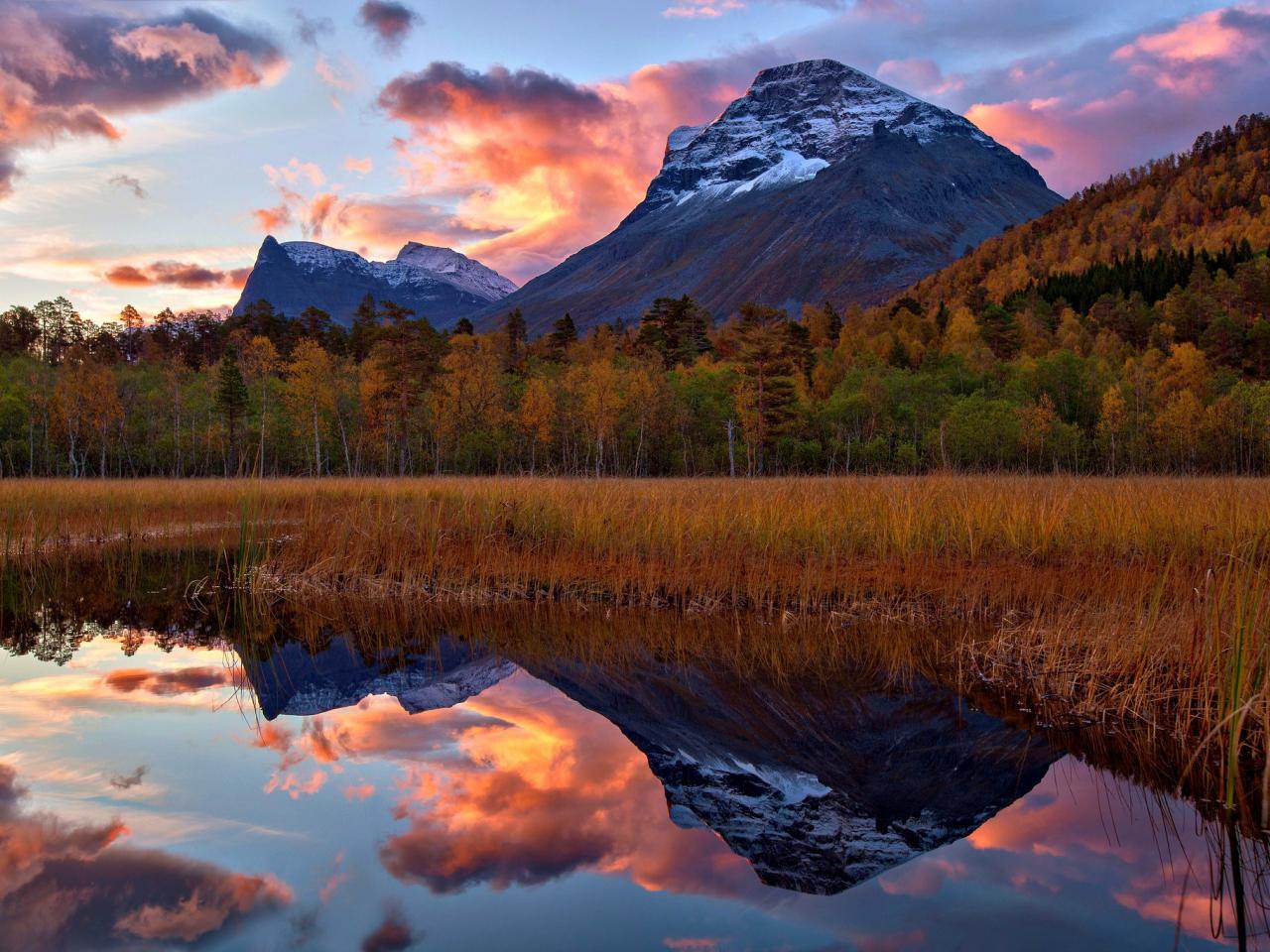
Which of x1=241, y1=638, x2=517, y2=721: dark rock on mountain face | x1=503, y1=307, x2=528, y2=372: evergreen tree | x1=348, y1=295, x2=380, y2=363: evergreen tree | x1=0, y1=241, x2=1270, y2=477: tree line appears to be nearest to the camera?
x1=241, y1=638, x2=517, y2=721: dark rock on mountain face

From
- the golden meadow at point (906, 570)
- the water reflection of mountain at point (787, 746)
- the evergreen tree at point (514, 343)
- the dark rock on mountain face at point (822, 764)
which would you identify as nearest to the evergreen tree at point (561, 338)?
the evergreen tree at point (514, 343)

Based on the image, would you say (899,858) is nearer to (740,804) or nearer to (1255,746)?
(740,804)

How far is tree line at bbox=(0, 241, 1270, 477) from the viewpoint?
55188mm

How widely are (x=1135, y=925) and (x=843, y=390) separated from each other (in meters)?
65.4

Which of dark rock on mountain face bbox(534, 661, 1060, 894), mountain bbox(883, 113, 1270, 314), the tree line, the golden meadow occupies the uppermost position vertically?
mountain bbox(883, 113, 1270, 314)

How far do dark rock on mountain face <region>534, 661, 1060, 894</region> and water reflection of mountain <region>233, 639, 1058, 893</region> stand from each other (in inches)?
0.5

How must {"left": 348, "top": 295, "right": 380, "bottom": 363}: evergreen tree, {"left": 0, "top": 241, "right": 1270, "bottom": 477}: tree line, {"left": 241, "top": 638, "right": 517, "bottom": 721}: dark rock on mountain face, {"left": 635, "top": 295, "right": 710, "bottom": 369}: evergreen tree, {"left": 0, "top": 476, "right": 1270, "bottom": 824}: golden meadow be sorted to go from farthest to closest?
{"left": 348, "top": 295, "right": 380, "bottom": 363}: evergreen tree
{"left": 635, "top": 295, "right": 710, "bottom": 369}: evergreen tree
{"left": 0, "top": 241, "right": 1270, "bottom": 477}: tree line
{"left": 241, "top": 638, "right": 517, "bottom": 721}: dark rock on mountain face
{"left": 0, "top": 476, "right": 1270, "bottom": 824}: golden meadow

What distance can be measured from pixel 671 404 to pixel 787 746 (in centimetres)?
5659

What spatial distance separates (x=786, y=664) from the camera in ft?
28.7

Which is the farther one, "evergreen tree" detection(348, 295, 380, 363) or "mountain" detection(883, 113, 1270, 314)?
"mountain" detection(883, 113, 1270, 314)

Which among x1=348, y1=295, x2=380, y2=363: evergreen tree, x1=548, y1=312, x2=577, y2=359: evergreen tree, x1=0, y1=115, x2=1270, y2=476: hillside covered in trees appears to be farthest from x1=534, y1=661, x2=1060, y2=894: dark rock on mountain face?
x1=348, y1=295, x2=380, y2=363: evergreen tree

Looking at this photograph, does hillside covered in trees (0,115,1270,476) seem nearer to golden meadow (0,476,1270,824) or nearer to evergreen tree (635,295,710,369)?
evergreen tree (635,295,710,369)

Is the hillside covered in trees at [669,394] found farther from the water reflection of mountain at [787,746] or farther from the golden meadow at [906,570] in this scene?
the water reflection of mountain at [787,746]

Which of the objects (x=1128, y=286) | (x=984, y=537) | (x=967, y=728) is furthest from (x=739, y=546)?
(x=1128, y=286)
